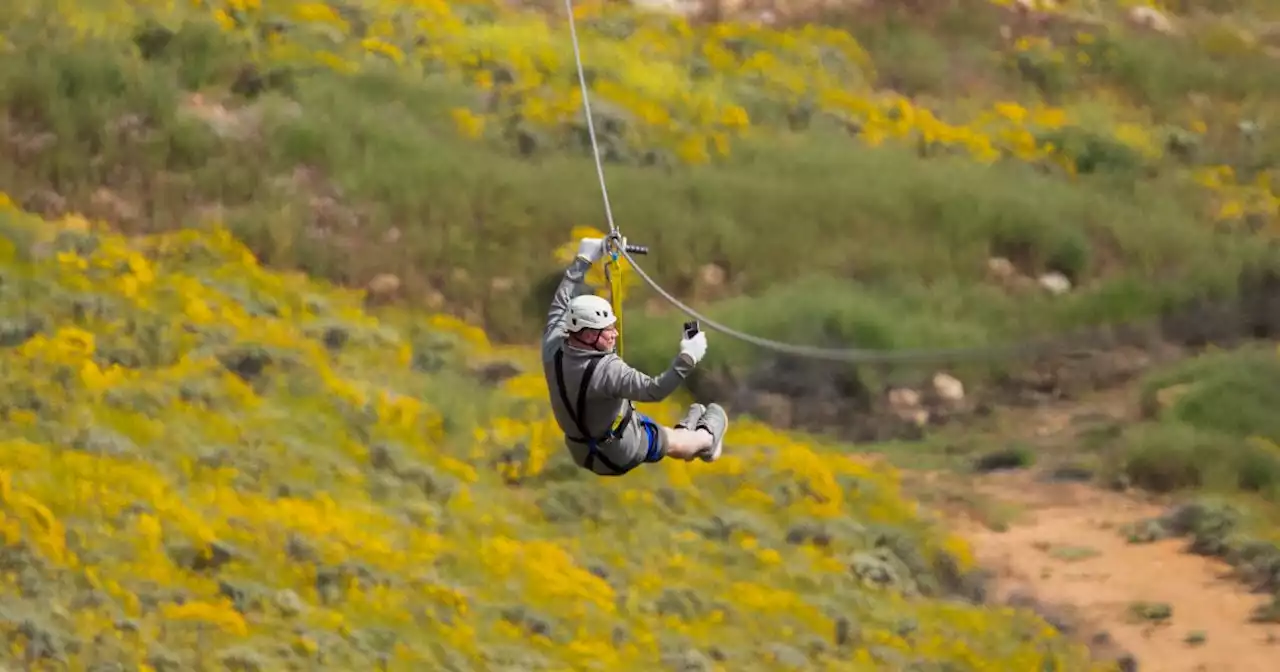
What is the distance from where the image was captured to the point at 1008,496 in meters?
18.2

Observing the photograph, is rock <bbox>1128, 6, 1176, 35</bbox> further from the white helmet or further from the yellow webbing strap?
the white helmet

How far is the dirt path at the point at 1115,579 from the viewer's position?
1512 cm

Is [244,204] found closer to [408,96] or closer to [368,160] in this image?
[368,160]

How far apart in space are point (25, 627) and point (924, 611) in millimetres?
7457

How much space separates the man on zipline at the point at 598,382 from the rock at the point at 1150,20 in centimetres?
2327

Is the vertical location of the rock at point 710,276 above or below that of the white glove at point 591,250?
below

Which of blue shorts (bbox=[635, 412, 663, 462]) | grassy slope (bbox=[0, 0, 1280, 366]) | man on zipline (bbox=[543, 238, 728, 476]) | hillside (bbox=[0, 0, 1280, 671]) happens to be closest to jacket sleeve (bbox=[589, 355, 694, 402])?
man on zipline (bbox=[543, 238, 728, 476])

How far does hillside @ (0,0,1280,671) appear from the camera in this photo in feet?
45.5

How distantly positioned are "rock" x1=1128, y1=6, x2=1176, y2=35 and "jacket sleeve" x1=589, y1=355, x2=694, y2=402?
24047mm

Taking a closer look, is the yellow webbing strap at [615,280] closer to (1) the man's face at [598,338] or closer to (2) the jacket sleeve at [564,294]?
(2) the jacket sleeve at [564,294]

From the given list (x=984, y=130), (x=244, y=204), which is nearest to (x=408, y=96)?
(x=244, y=204)

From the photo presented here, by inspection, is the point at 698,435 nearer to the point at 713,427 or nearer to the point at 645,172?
the point at 713,427

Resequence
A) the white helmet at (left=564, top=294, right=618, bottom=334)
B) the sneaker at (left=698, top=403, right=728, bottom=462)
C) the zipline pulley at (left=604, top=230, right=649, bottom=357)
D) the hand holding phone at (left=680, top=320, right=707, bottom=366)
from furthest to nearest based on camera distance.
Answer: the sneaker at (left=698, top=403, right=728, bottom=462), the zipline pulley at (left=604, top=230, right=649, bottom=357), the white helmet at (left=564, top=294, right=618, bottom=334), the hand holding phone at (left=680, top=320, right=707, bottom=366)

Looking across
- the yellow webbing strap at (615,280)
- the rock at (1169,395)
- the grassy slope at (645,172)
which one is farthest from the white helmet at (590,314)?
the rock at (1169,395)
